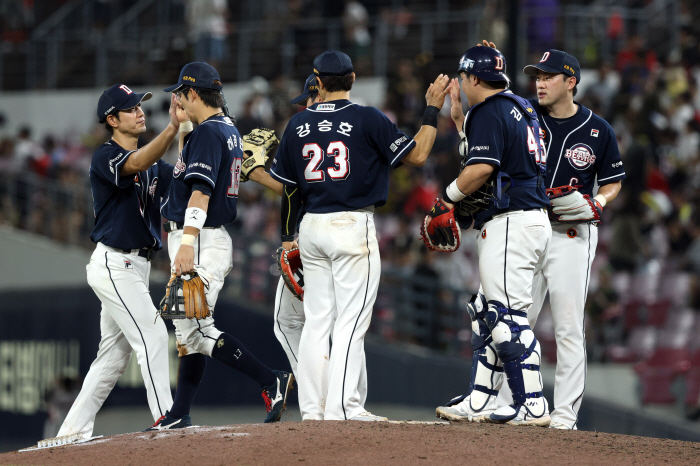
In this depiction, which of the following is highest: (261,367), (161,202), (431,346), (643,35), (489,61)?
(643,35)

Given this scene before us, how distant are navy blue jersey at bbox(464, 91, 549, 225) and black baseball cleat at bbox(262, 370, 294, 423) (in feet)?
5.97

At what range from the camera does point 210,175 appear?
5969mm

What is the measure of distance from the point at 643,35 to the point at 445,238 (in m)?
11.9

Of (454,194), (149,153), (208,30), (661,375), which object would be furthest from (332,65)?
(208,30)

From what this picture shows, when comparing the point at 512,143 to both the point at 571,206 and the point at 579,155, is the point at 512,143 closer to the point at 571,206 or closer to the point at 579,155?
the point at 571,206

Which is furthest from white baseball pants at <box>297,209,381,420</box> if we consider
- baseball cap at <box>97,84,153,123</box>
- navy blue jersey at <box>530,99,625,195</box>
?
baseball cap at <box>97,84,153,123</box>

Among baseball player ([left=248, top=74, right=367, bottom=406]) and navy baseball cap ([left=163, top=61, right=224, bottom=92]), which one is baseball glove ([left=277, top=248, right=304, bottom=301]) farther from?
navy baseball cap ([left=163, top=61, right=224, bottom=92])

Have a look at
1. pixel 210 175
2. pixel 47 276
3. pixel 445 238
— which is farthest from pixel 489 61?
pixel 47 276

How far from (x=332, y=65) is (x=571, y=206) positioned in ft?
5.86

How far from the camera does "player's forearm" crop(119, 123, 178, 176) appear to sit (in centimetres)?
598

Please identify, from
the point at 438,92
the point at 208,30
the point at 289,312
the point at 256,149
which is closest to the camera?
the point at 438,92

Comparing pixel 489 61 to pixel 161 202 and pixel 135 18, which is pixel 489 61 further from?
pixel 135 18

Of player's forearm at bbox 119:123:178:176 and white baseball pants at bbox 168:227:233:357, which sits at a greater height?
player's forearm at bbox 119:123:178:176

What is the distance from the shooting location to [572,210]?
6.12 meters
